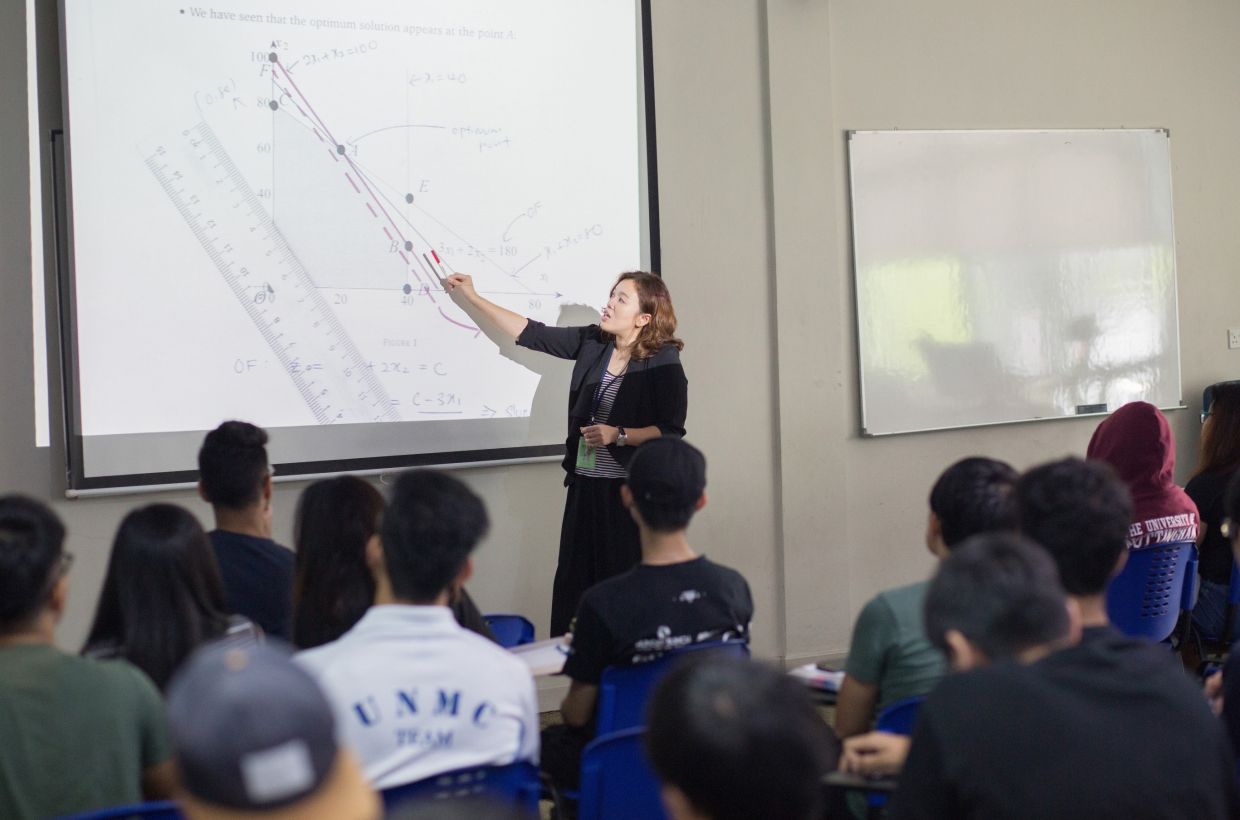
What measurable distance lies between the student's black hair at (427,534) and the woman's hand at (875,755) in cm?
65

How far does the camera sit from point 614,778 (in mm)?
1876

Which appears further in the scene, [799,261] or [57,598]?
[799,261]

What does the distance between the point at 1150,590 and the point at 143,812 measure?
2.78m

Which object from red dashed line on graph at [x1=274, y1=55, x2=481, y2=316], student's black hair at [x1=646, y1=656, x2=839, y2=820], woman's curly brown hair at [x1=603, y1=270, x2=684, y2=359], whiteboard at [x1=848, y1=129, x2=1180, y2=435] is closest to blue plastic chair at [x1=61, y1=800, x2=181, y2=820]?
student's black hair at [x1=646, y1=656, x2=839, y2=820]

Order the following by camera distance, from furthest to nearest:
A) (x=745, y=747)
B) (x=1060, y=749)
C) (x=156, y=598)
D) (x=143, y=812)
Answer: (x=156, y=598) < (x=143, y=812) < (x=1060, y=749) < (x=745, y=747)

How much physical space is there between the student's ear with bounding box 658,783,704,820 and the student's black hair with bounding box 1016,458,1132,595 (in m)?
0.88

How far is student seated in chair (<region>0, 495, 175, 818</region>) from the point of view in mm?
1519

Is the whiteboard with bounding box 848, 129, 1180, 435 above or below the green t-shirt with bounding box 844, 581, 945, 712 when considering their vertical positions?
above

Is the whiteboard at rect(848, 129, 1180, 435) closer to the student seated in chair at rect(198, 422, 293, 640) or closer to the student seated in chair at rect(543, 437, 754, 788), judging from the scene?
the student seated in chair at rect(543, 437, 754, 788)

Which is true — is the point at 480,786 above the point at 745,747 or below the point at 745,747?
below

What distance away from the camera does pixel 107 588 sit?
6.09 feet

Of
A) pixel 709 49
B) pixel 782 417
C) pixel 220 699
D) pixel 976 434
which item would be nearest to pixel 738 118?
pixel 709 49

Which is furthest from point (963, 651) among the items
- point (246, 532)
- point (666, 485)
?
point (246, 532)

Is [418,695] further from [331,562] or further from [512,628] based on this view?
[512,628]
